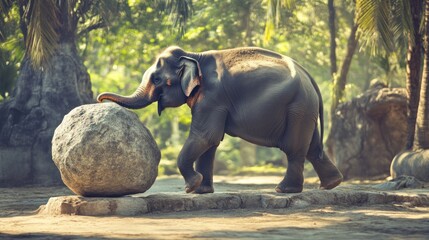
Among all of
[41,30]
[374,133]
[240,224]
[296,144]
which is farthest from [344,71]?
[240,224]

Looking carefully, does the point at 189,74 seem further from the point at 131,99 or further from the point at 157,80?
the point at 131,99

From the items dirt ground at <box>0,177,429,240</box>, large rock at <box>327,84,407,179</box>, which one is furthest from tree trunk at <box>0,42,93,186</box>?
dirt ground at <box>0,177,429,240</box>

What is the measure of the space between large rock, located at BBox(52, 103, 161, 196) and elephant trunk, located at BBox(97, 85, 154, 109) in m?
1.16

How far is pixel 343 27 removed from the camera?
3481cm

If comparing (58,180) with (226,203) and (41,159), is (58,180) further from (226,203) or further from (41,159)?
(226,203)

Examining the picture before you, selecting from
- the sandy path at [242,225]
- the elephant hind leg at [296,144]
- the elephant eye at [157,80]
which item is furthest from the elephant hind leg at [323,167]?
the elephant eye at [157,80]

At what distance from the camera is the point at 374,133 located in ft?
75.6

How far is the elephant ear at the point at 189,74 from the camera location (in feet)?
45.8

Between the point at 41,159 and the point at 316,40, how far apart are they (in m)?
16.3

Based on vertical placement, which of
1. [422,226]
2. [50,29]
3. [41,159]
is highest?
[50,29]

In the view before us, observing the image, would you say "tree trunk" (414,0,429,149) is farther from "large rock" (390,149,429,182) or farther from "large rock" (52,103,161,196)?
"large rock" (52,103,161,196)

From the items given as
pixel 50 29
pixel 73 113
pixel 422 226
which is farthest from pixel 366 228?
pixel 50 29

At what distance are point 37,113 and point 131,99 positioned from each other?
7884 millimetres

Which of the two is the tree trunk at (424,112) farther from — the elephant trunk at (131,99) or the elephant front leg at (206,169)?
the elephant trunk at (131,99)
